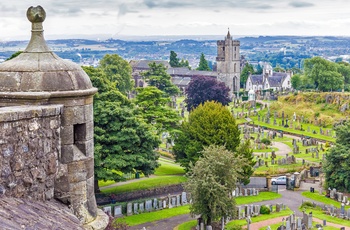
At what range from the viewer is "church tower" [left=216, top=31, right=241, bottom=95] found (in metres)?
123

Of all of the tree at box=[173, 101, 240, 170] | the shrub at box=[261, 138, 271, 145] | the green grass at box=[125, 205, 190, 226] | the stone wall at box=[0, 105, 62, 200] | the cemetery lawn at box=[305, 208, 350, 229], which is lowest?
the cemetery lawn at box=[305, 208, 350, 229]

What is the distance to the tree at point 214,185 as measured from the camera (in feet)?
91.1

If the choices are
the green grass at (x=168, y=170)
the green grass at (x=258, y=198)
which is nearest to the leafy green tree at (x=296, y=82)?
the green grass at (x=168, y=170)

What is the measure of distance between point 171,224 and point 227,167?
5349 mm

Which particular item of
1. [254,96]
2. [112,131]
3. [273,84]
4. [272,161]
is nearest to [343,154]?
[272,161]

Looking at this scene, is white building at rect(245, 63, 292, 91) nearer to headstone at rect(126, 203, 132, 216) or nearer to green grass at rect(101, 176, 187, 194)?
green grass at rect(101, 176, 187, 194)

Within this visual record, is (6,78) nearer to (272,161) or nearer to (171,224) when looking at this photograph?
(171,224)

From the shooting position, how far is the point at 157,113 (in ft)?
146

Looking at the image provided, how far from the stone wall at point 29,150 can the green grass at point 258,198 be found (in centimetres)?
2931

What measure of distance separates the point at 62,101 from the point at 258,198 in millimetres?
31047

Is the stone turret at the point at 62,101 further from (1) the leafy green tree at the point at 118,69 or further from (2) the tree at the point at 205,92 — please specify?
(2) the tree at the point at 205,92

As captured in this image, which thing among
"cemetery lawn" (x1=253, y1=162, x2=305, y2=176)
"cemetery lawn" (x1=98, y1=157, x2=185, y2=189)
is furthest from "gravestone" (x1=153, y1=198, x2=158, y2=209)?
"cemetery lawn" (x1=253, y1=162, x2=305, y2=176)

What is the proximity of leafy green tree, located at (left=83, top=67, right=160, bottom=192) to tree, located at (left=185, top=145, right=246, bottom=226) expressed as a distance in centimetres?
509

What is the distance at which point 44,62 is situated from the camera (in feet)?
27.8
